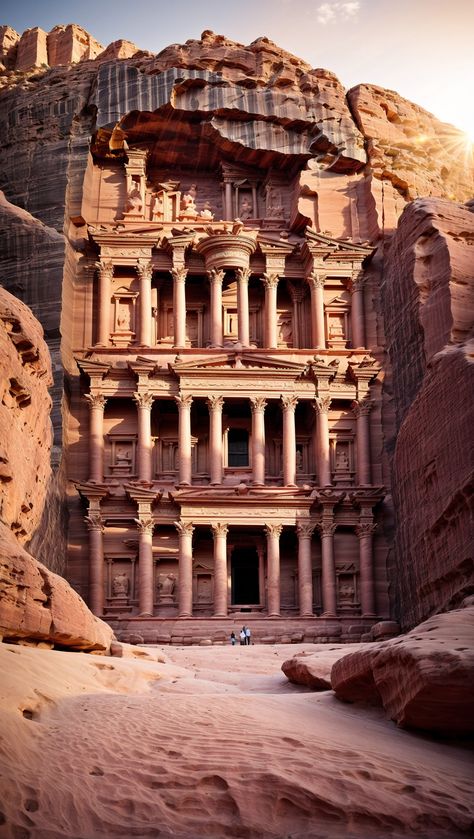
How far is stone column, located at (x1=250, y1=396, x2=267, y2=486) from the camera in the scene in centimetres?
3950

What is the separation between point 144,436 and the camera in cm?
3978

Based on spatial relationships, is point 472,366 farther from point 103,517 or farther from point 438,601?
point 103,517

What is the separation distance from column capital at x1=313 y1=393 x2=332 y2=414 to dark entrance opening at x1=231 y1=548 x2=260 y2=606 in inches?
244

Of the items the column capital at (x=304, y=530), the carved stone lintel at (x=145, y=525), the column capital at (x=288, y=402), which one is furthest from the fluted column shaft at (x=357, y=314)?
the carved stone lintel at (x=145, y=525)

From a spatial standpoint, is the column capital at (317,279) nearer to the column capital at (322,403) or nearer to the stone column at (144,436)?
the column capital at (322,403)

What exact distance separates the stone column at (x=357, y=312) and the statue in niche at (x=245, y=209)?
6.45 meters

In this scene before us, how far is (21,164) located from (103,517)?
1669cm

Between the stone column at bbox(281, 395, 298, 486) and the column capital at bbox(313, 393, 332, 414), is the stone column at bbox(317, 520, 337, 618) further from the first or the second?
the column capital at bbox(313, 393, 332, 414)

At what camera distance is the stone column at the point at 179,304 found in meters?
42.1

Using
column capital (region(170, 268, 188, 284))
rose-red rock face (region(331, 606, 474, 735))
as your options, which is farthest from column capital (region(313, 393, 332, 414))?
rose-red rock face (region(331, 606, 474, 735))

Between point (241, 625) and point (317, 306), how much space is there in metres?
14.1

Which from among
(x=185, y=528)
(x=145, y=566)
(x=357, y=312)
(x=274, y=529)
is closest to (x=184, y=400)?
(x=185, y=528)

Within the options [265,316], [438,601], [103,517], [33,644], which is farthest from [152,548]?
[33,644]

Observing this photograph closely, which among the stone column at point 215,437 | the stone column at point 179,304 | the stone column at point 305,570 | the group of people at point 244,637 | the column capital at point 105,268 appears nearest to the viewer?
the group of people at point 244,637
